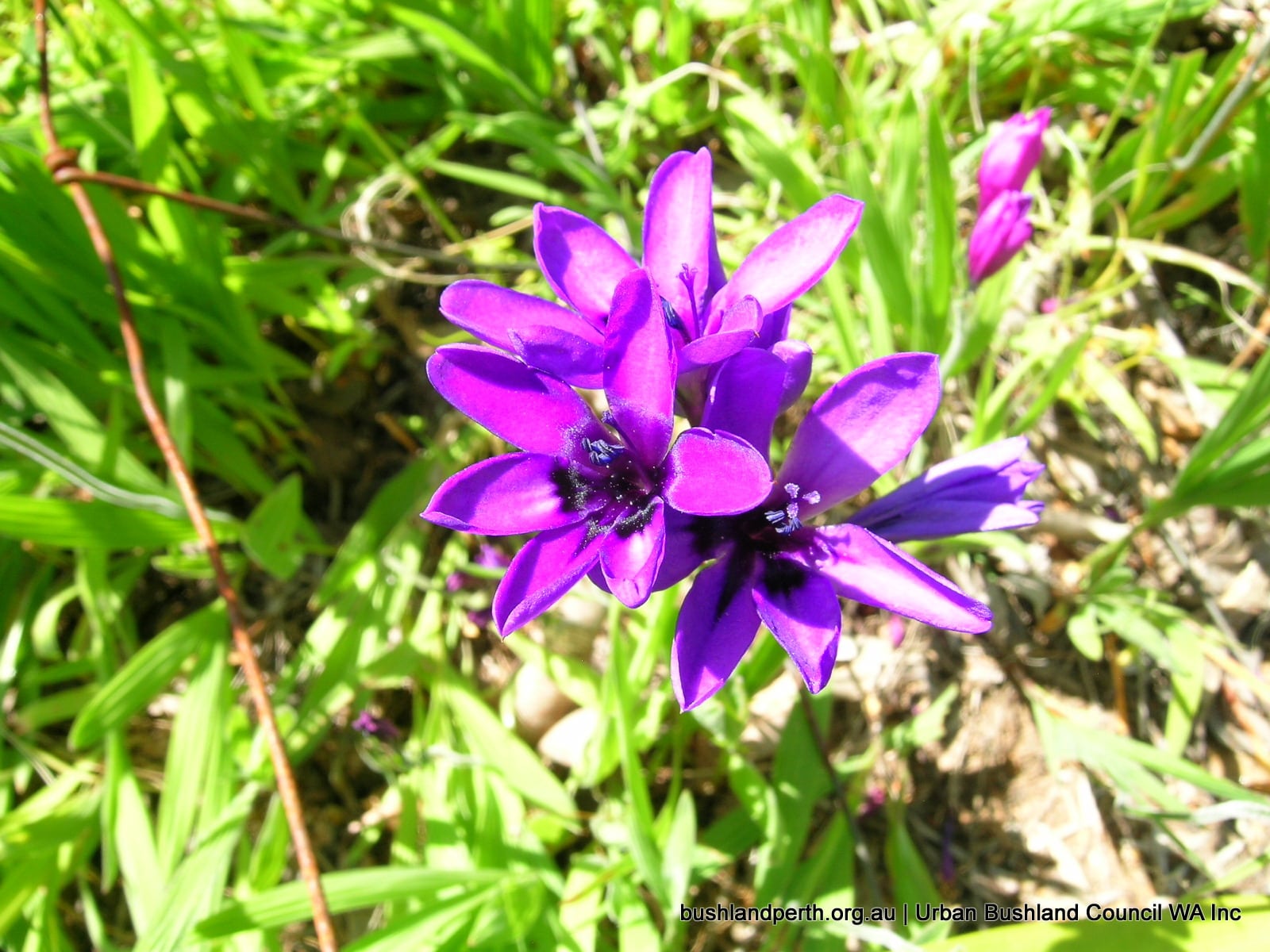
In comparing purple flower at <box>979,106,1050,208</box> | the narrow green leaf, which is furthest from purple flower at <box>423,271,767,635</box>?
the narrow green leaf

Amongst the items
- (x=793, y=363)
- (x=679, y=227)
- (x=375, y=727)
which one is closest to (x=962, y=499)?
(x=793, y=363)

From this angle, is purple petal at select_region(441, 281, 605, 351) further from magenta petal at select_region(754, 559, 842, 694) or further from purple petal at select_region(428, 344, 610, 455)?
magenta petal at select_region(754, 559, 842, 694)

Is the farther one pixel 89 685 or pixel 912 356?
pixel 89 685

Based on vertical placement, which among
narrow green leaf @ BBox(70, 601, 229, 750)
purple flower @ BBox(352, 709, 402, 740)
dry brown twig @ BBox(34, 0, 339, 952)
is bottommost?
purple flower @ BBox(352, 709, 402, 740)

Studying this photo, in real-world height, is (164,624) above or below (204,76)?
below

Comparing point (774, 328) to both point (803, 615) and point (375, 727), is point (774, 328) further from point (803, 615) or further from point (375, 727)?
point (375, 727)

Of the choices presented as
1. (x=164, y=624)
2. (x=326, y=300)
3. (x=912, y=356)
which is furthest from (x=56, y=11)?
(x=912, y=356)

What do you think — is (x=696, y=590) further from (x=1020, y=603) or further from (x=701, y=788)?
(x=1020, y=603)
